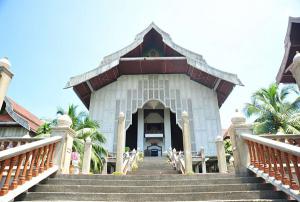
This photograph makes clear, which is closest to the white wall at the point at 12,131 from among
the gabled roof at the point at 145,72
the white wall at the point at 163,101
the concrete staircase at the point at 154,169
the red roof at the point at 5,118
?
the red roof at the point at 5,118

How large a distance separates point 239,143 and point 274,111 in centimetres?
1154

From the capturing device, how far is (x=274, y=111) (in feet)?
48.0

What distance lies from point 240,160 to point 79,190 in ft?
9.88

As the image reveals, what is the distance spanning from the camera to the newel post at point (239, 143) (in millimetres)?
4531

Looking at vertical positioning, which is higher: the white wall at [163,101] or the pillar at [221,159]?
the white wall at [163,101]

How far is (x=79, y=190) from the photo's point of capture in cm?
376

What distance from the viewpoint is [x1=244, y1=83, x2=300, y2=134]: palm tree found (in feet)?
46.3

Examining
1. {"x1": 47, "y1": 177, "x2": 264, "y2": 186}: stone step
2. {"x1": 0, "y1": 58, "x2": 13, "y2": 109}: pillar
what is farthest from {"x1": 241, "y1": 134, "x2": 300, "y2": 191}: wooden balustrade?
{"x1": 0, "y1": 58, "x2": 13, "y2": 109}: pillar

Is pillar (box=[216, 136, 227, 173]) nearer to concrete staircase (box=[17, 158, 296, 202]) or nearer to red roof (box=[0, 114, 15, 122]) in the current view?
concrete staircase (box=[17, 158, 296, 202])

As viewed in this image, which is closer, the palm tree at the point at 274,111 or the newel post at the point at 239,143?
the newel post at the point at 239,143

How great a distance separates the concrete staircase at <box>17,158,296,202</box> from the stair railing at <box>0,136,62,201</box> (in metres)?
0.18

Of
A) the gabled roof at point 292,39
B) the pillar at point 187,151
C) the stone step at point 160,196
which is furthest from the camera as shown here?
the gabled roof at point 292,39

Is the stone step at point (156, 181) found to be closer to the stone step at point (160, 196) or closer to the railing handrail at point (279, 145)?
→ the stone step at point (160, 196)

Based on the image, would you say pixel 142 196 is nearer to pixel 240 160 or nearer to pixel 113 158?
pixel 240 160
